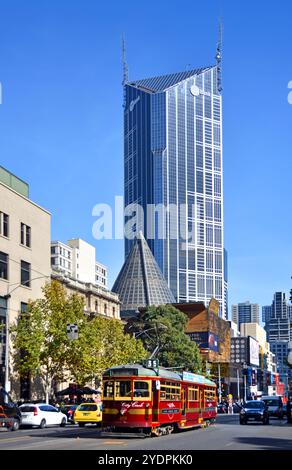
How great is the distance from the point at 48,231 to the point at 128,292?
4678 inches

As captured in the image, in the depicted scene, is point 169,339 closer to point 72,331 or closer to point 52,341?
point 52,341

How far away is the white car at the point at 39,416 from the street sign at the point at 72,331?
12.4 metres

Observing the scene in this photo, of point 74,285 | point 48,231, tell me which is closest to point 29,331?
point 48,231

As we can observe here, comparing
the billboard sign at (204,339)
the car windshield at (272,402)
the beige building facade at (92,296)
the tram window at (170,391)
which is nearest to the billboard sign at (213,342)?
the billboard sign at (204,339)

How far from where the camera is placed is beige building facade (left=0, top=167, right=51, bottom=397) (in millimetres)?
65562

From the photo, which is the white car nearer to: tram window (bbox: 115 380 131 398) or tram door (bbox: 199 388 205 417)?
tram door (bbox: 199 388 205 417)

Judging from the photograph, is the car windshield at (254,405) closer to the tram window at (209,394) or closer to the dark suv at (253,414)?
the dark suv at (253,414)

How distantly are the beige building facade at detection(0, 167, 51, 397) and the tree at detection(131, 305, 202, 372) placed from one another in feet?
111

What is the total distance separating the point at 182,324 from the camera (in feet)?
376

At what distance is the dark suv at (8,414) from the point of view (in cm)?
4150

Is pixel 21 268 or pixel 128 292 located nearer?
pixel 21 268

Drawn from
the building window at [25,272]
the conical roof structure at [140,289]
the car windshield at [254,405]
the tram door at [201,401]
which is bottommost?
the car windshield at [254,405]
